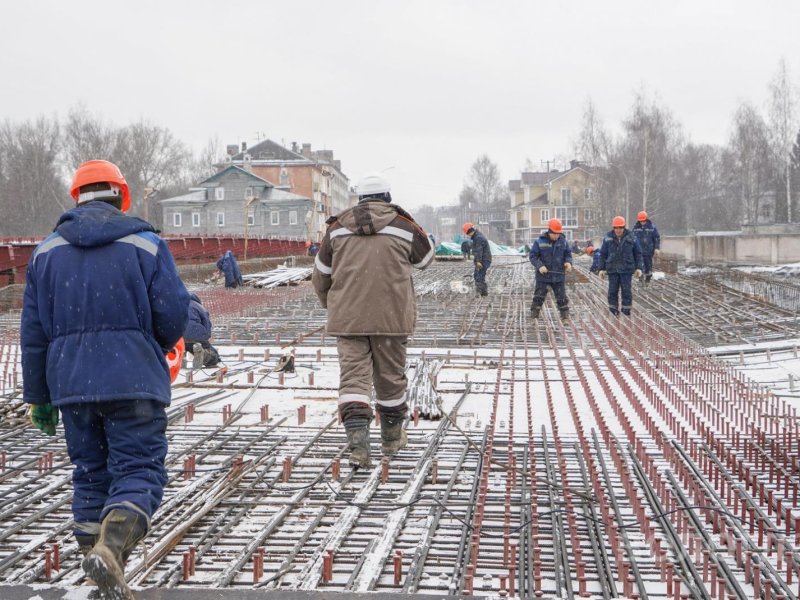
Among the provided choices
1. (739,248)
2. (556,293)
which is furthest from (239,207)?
(556,293)

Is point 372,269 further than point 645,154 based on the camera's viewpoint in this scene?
No

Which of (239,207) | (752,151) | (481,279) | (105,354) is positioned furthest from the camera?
(239,207)

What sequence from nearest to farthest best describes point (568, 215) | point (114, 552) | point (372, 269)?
1. point (114, 552)
2. point (372, 269)
3. point (568, 215)

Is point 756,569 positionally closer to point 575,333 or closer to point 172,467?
point 172,467

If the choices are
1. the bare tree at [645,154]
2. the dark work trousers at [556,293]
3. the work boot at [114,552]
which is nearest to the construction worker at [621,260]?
the dark work trousers at [556,293]

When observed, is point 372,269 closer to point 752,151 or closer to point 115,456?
point 115,456

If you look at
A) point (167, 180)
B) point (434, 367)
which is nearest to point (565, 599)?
point (434, 367)

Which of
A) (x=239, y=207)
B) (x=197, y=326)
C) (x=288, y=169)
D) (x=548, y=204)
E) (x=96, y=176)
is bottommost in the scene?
(x=197, y=326)

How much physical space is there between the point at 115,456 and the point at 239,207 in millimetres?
67098

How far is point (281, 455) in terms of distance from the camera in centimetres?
511

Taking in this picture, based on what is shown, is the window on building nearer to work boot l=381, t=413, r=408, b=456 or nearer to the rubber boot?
work boot l=381, t=413, r=408, b=456

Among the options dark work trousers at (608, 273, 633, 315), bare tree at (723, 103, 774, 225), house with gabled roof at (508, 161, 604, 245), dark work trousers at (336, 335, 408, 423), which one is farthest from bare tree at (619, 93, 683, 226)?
dark work trousers at (336, 335, 408, 423)

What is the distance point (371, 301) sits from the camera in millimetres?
4895

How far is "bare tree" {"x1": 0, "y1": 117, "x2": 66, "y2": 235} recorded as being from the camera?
226ft
